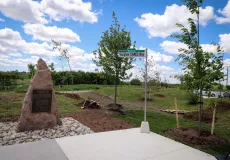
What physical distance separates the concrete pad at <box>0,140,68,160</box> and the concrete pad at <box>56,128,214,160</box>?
20 cm

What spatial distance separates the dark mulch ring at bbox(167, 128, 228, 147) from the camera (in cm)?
635

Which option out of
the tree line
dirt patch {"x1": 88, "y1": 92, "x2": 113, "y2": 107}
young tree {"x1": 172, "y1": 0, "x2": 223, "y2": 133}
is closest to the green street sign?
young tree {"x1": 172, "y1": 0, "x2": 223, "y2": 133}

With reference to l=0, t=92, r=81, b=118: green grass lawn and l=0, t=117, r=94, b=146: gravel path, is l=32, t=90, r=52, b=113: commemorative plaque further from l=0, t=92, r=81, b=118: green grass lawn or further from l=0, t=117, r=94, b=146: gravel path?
l=0, t=92, r=81, b=118: green grass lawn

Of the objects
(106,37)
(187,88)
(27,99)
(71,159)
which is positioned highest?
(106,37)

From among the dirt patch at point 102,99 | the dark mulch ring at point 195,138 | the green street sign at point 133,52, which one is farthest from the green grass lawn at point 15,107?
the dark mulch ring at point 195,138

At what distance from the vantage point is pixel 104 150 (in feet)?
16.8

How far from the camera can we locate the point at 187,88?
7211 mm

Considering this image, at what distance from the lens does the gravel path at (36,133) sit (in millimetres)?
6141

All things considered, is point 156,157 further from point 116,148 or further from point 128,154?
point 116,148

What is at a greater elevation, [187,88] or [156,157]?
[187,88]

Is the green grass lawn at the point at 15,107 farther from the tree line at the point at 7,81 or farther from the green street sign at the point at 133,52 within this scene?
the tree line at the point at 7,81

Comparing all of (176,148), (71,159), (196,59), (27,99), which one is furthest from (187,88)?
(27,99)

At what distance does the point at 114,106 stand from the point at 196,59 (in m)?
5.88

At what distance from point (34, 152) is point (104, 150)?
1.80 m
